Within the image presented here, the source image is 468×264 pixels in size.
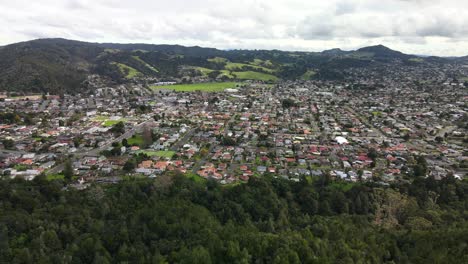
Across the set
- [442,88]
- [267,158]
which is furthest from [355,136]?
[442,88]

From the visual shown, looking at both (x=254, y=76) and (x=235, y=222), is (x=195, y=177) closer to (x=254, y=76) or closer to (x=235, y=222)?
(x=235, y=222)

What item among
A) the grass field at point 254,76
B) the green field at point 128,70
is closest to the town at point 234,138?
the green field at point 128,70

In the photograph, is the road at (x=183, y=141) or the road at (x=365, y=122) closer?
the road at (x=183, y=141)

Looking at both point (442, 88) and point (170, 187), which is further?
point (442, 88)

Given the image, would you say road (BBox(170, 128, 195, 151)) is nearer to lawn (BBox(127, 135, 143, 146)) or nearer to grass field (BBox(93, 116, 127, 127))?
lawn (BBox(127, 135, 143, 146))

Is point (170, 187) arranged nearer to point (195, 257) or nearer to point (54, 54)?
point (195, 257)

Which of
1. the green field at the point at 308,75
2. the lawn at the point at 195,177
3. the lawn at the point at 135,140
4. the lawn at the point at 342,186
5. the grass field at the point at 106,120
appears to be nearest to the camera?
the lawn at the point at 342,186

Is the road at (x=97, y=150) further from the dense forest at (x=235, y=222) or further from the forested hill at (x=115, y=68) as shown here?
the forested hill at (x=115, y=68)
